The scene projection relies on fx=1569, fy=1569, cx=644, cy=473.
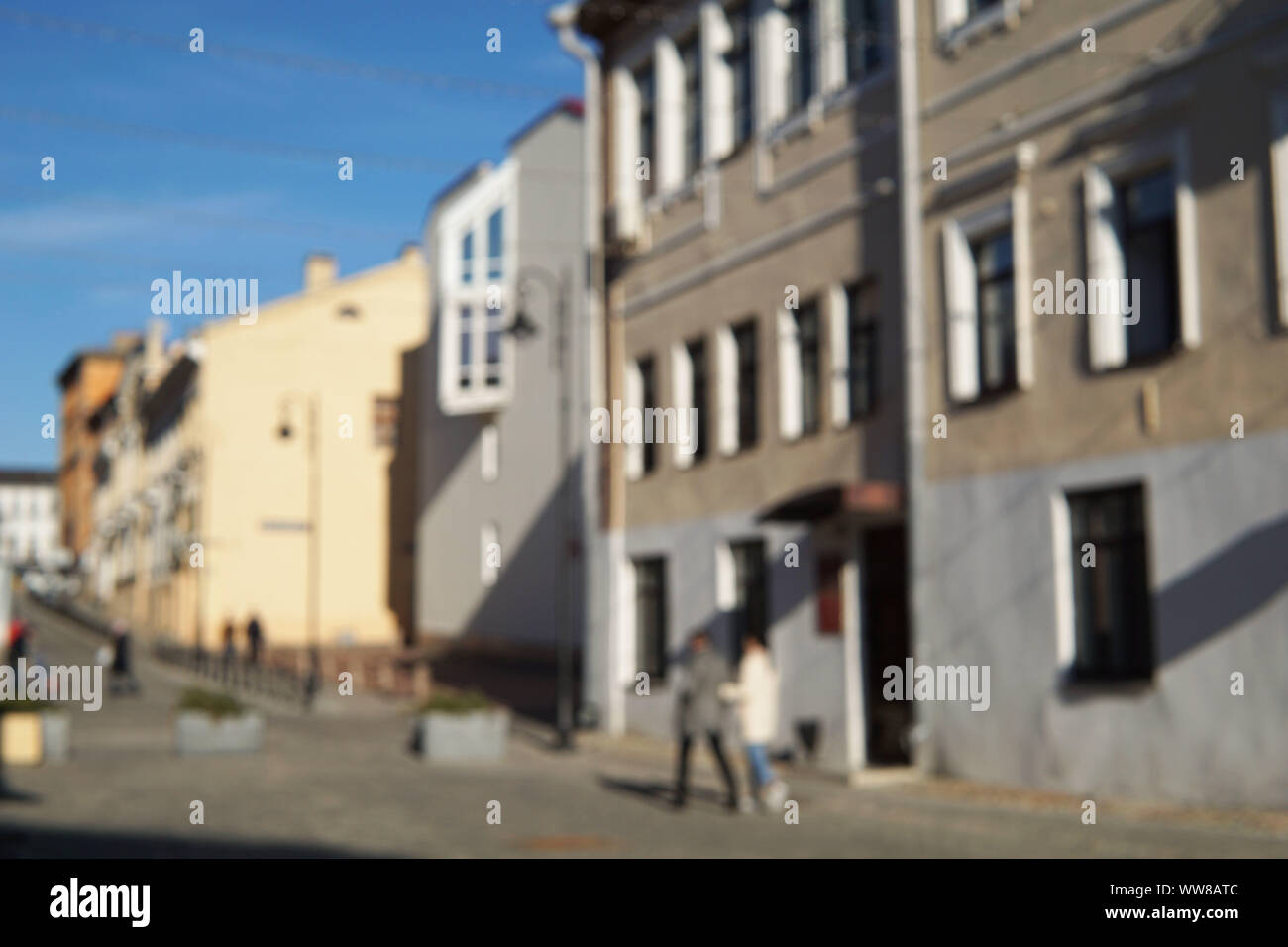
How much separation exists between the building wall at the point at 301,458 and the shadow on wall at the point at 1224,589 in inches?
1677

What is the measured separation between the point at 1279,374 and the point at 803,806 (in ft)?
20.8

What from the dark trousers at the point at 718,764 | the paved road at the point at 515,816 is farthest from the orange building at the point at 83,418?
the dark trousers at the point at 718,764

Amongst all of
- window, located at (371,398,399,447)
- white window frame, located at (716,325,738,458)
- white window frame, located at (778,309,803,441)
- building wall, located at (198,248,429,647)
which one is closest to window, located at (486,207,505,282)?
building wall, located at (198,248,429,647)

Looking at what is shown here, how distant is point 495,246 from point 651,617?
22.6 meters

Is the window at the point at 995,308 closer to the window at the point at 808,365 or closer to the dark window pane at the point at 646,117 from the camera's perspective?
the window at the point at 808,365

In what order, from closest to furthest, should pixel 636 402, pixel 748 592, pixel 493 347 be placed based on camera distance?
pixel 748 592
pixel 636 402
pixel 493 347

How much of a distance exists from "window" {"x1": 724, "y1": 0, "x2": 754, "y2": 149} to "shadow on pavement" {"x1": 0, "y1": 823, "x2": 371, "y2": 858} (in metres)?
13.8

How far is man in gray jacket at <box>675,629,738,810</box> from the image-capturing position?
1612 cm

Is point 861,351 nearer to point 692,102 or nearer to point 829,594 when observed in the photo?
point 829,594

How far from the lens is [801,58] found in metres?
21.6

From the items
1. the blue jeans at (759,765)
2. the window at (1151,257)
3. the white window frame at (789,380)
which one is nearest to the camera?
the window at (1151,257)

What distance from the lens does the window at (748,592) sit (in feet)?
72.3

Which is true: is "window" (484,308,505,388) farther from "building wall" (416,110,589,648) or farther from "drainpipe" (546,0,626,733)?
"drainpipe" (546,0,626,733)

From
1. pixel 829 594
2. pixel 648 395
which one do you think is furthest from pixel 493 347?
pixel 829 594
